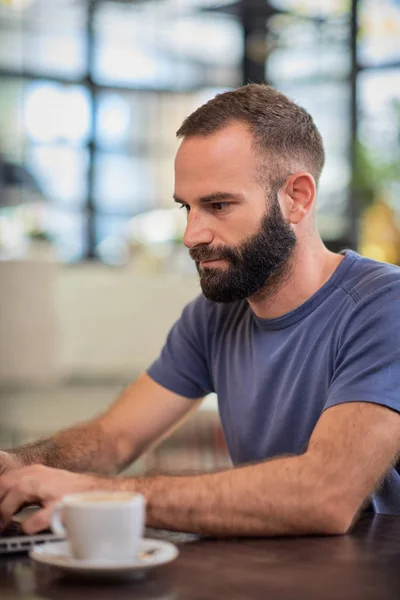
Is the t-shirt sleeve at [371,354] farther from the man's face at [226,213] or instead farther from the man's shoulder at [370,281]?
the man's face at [226,213]

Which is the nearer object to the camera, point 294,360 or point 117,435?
point 294,360

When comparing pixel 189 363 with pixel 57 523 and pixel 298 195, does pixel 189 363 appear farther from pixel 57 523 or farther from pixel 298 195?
pixel 57 523

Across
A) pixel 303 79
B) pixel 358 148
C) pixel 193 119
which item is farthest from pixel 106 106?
pixel 193 119

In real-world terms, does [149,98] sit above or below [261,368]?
above

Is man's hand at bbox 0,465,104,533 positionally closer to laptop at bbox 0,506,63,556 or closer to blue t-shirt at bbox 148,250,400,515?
laptop at bbox 0,506,63,556

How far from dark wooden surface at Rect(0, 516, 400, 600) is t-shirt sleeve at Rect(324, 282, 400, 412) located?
215 millimetres

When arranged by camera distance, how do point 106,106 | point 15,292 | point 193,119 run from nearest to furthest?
1. point 193,119
2. point 15,292
3. point 106,106

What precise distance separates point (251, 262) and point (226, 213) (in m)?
0.09

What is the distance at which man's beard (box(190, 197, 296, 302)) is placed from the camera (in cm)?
145

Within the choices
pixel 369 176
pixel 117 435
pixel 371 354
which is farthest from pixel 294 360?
pixel 369 176

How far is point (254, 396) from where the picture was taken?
1.51m

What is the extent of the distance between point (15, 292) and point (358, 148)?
2174 millimetres

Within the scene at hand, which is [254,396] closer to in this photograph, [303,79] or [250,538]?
[250,538]

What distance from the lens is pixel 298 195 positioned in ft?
5.02
